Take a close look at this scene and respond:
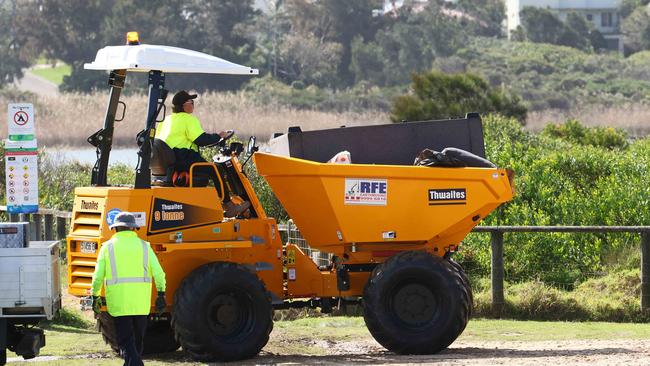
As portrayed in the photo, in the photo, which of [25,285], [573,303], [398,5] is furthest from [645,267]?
[398,5]

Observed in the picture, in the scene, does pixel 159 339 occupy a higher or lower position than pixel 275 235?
lower

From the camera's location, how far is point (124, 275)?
40.6 ft

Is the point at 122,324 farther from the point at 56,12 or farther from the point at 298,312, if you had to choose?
the point at 56,12

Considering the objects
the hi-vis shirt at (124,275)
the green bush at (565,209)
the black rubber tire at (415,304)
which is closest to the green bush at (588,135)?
the green bush at (565,209)

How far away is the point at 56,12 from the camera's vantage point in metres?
92.6

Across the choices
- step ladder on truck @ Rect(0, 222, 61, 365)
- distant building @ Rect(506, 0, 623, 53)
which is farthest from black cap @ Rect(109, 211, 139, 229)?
distant building @ Rect(506, 0, 623, 53)

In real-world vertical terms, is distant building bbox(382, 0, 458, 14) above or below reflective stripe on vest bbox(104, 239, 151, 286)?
above

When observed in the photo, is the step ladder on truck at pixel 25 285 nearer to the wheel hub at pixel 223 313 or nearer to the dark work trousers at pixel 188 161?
the wheel hub at pixel 223 313

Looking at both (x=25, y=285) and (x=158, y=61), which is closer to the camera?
(x=25, y=285)

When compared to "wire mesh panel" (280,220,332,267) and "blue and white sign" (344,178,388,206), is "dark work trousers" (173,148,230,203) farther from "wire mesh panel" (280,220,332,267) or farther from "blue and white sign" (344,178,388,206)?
"wire mesh panel" (280,220,332,267)

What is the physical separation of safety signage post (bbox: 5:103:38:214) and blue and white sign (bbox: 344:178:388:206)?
14.1 feet

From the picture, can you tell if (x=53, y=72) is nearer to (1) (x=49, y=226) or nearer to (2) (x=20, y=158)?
(1) (x=49, y=226)

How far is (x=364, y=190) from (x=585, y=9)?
113 metres

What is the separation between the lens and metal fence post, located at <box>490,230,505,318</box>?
18.2 metres
